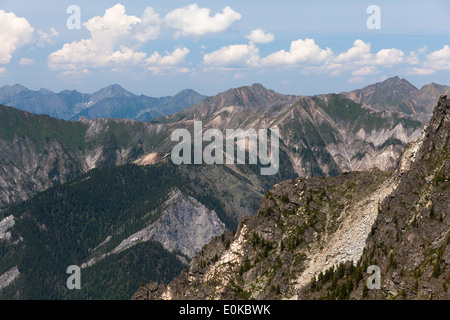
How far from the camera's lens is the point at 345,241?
13238cm

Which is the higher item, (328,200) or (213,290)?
(328,200)

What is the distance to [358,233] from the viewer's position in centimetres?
13200

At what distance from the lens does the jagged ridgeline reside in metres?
111

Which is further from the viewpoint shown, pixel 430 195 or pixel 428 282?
pixel 430 195

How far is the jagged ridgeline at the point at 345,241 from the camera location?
365 feet

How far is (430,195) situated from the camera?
400ft
